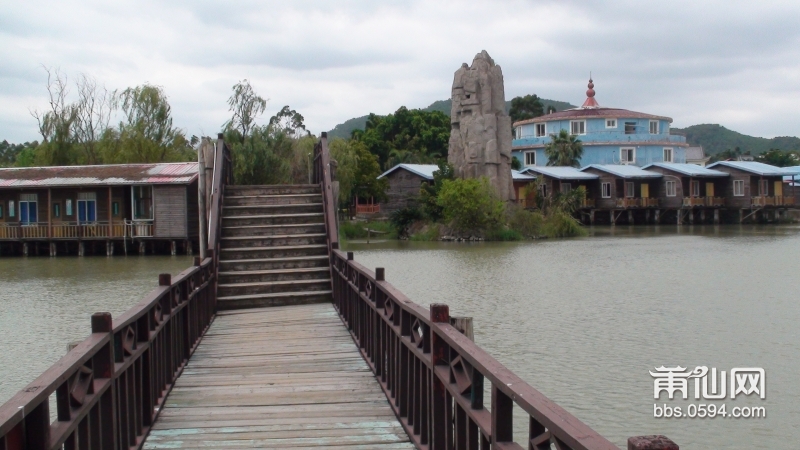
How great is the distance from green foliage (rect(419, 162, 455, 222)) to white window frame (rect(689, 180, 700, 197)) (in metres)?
22.1

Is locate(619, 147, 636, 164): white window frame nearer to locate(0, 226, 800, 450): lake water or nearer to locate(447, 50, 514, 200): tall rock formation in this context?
locate(447, 50, 514, 200): tall rock formation

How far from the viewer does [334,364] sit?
26.9 feet

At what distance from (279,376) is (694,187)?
194 feet

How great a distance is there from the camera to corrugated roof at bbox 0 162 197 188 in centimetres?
3603

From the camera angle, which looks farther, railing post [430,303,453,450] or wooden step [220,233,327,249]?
wooden step [220,233,327,249]

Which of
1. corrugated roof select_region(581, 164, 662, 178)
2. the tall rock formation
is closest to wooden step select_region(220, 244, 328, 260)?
the tall rock formation

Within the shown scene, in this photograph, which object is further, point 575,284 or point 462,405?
point 575,284

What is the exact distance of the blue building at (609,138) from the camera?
71.6 metres

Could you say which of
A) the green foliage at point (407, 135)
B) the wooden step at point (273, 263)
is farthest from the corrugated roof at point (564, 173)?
the wooden step at point (273, 263)

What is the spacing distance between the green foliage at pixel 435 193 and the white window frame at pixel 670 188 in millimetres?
20793

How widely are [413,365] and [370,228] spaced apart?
4330cm

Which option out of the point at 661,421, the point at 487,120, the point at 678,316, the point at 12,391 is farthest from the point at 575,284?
the point at 487,120

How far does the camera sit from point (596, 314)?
17.0 m

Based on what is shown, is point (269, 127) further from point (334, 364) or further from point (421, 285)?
point (334, 364)
